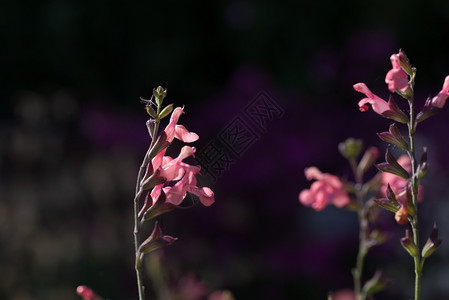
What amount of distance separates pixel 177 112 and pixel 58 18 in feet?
15.6

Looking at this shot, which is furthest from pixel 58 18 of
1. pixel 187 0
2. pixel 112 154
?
pixel 112 154

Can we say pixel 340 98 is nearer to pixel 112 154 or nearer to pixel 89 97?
pixel 112 154

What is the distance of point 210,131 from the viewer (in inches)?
167

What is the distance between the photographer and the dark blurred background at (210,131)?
12.3 feet

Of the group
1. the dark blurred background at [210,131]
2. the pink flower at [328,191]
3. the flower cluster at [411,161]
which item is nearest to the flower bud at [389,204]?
the flower cluster at [411,161]

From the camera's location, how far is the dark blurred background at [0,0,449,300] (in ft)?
12.3

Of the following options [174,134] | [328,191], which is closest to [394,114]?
[174,134]

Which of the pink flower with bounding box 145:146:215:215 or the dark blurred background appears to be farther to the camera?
the dark blurred background

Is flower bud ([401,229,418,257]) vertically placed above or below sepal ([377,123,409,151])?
below

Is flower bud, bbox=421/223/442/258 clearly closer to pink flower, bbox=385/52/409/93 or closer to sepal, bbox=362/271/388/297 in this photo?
pink flower, bbox=385/52/409/93

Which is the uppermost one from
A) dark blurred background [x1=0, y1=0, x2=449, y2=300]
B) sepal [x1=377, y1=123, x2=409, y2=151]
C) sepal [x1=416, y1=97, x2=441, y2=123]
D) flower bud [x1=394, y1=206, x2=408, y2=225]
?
dark blurred background [x1=0, y1=0, x2=449, y2=300]

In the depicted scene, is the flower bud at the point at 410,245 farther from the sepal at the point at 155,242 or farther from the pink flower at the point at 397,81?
the sepal at the point at 155,242

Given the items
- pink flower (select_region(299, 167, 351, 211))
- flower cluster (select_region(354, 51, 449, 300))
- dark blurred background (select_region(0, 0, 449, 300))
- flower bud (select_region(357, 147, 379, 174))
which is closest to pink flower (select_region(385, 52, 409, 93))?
flower cluster (select_region(354, 51, 449, 300))

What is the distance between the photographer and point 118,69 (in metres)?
Answer: 5.57
